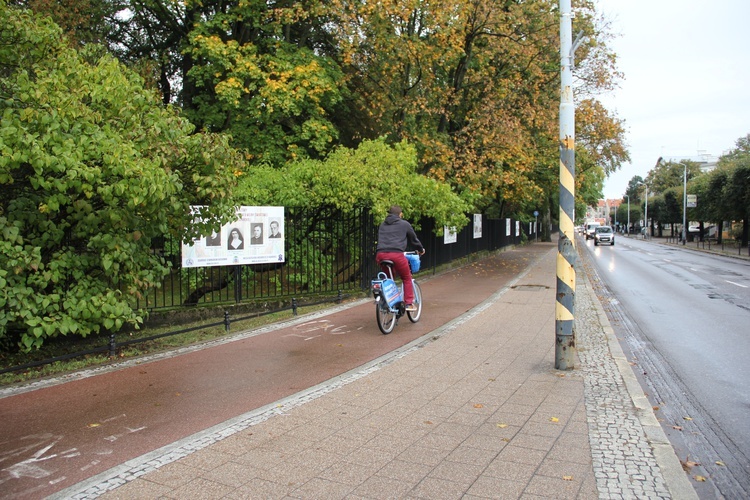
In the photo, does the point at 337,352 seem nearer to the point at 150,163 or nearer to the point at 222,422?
the point at 222,422

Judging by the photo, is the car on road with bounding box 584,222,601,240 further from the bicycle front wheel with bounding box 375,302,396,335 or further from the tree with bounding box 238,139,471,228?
the bicycle front wheel with bounding box 375,302,396,335

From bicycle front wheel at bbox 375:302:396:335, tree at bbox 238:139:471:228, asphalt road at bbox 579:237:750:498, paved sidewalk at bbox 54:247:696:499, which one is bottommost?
asphalt road at bbox 579:237:750:498

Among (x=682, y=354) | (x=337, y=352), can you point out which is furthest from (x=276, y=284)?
(x=682, y=354)

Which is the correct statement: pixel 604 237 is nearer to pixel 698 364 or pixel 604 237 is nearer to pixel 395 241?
pixel 698 364

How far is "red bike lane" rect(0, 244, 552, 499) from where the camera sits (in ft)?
12.9

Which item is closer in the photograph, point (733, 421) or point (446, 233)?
point (733, 421)

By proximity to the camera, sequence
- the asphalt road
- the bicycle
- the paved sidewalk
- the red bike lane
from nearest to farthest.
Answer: the paved sidewalk, the red bike lane, the asphalt road, the bicycle

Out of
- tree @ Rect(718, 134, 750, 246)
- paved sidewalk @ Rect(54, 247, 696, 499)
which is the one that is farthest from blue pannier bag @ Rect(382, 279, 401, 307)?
tree @ Rect(718, 134, 750, 246)

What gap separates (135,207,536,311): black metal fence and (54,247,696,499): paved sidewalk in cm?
425

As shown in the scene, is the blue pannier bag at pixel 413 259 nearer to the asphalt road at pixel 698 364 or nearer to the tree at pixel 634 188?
the asphalt road at pixel 698 364

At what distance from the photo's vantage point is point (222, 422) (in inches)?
185

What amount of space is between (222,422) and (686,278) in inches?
744

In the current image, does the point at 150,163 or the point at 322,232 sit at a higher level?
the point at 150,163

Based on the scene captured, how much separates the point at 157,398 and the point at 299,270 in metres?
6.46
